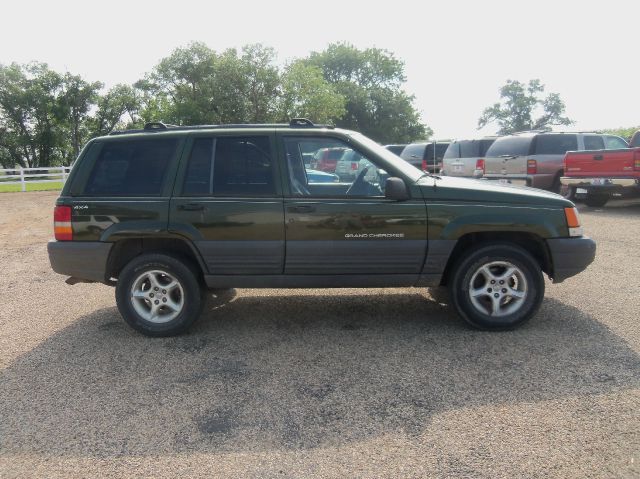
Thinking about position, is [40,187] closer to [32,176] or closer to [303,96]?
[32,176]

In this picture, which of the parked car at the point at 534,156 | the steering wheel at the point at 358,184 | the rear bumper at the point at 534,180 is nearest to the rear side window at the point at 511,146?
the parked car at the point at 534,156

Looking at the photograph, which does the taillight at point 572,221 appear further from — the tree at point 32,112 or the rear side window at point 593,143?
the tree at point 32,112

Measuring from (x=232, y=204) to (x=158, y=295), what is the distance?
3.50ft

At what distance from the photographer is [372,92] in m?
61.3

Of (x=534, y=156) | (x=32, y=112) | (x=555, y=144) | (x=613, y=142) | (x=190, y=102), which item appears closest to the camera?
(x=534, y=156)


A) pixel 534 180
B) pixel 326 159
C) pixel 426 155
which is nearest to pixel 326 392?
pixel 326 159

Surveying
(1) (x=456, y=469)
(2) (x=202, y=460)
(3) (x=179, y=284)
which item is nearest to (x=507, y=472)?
(1) (x=456, y=469)

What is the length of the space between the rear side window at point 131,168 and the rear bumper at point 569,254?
3.45m

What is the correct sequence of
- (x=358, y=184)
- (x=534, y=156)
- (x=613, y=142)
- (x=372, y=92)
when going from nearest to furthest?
(x=358, y=184)
(x=534, y=156)
(x=613, y=142)
(x=372, y=92)

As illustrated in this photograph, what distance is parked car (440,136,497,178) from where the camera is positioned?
15805 millimetres

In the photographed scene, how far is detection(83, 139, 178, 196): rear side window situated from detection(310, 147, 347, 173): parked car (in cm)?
126

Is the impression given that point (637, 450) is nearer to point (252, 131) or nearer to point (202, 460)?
point (202, 460)

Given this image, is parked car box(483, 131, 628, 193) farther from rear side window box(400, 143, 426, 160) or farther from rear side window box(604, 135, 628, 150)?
rear side window box(400, 143, 426, 160)

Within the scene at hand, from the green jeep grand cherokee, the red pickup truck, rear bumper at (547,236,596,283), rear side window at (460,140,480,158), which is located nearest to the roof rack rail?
the green jeep grand cherokee
